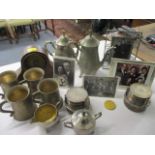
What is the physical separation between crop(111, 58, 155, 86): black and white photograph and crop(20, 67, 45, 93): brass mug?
0.95 feet

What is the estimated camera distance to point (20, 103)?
0.52 m

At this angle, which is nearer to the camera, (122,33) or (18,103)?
(18,103)

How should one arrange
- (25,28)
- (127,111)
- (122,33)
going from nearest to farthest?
(127,111) → (122,33) → (25,28)

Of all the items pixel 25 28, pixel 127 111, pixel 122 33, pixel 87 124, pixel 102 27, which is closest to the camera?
pixel 87 124

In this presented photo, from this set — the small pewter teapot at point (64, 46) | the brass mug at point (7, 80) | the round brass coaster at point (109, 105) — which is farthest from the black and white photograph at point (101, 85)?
the brass mug at point (7, 80)

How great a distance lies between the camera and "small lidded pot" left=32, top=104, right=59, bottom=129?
513mm

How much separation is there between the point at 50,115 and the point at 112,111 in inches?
9.3

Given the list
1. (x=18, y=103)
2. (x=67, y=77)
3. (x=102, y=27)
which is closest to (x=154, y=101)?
(x=67, y=77)

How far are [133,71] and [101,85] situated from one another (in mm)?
138

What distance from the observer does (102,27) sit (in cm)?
207

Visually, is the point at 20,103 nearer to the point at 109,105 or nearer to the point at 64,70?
the point at 64,70

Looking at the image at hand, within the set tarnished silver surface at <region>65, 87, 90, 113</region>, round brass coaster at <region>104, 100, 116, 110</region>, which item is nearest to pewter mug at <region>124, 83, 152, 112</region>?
round brass coaster at <region>104, 100, 116, 110</region>

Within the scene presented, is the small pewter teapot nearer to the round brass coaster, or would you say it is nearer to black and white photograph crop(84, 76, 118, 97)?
black and white photograph crop(84, 76, 118, 97)

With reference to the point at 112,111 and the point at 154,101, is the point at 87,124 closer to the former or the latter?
the point at 112,111
